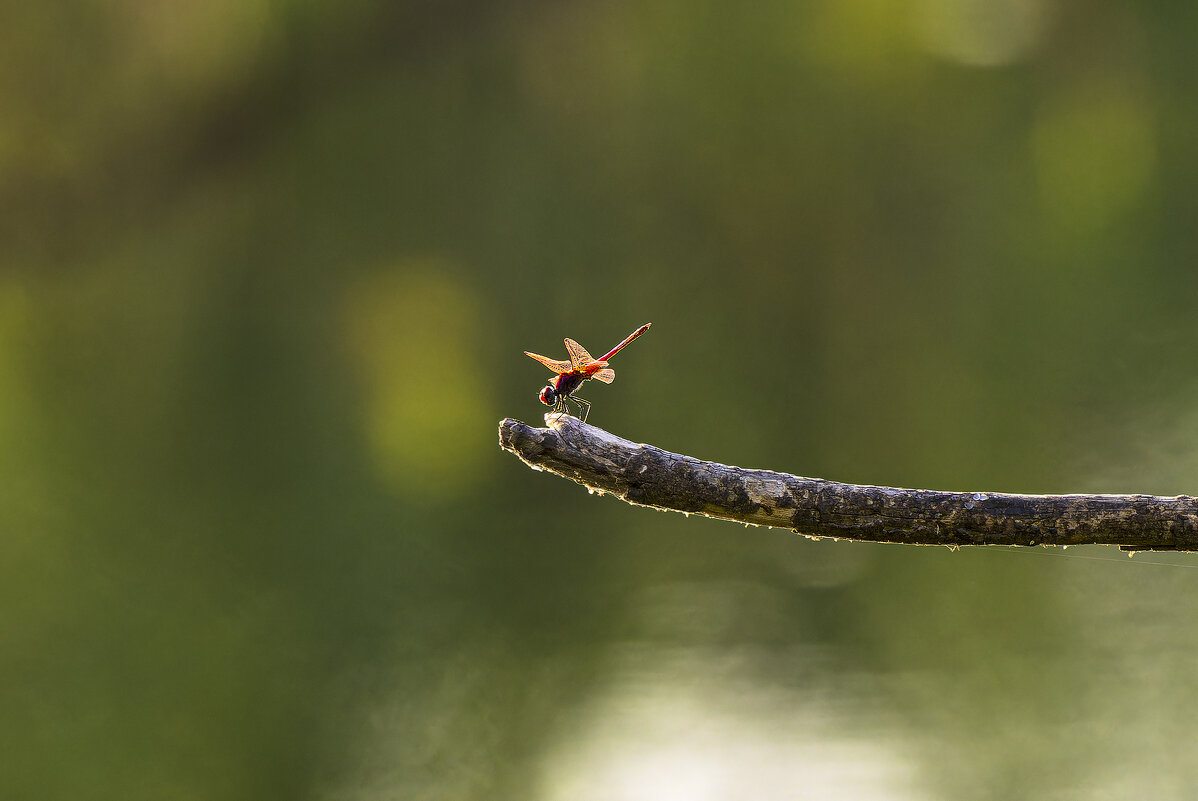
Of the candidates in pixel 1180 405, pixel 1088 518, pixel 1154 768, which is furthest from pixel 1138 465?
pixel 1088 518

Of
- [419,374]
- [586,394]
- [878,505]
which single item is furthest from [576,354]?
[419,374]

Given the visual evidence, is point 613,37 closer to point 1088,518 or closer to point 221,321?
point 221,321

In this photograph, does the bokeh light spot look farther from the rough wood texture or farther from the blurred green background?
the rough wood texture

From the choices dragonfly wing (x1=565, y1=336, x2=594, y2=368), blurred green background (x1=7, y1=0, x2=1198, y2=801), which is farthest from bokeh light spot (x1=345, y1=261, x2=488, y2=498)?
dragonfly wing (x1=565, y1=336, x2=594, y2=368)

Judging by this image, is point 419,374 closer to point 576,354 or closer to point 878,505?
point 576,354

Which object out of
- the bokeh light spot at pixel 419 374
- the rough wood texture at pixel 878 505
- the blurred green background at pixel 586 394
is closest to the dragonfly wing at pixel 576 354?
the rough wood texture at pixel 878 505

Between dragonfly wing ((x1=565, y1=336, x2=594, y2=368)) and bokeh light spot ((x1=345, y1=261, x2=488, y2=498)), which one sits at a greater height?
bokeh light spot ((x1=345, y1=261, x2=488, y2=498))

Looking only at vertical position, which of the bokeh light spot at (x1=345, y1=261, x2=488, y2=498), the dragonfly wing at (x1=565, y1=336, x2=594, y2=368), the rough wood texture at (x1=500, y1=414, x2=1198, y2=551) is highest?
the bokeh light spot at (x1=345, y1=261, x2=488, y2=498)
